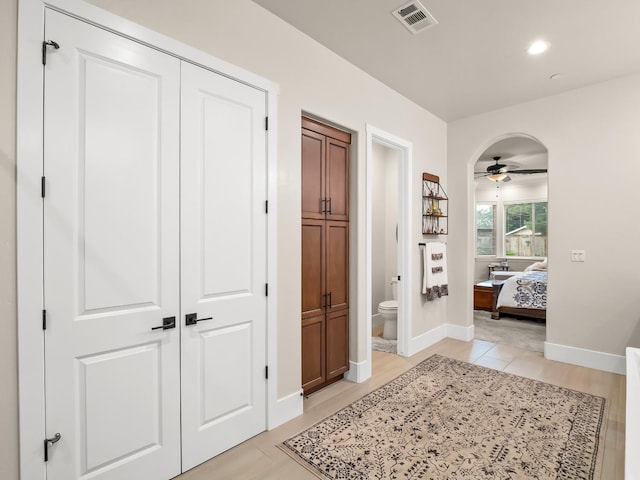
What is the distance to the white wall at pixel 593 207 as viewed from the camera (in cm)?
333

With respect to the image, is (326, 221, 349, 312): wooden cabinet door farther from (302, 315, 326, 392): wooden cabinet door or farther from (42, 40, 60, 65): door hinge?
(42, 40, 60, 65): door hinge

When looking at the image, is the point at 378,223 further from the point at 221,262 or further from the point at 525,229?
the point at 525,229

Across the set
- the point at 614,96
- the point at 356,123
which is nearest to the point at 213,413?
the point at 356,123

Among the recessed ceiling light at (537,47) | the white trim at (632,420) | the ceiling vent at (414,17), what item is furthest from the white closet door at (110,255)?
the recessed ceiling light at (537,47)

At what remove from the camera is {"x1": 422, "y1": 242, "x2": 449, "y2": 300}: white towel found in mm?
4016

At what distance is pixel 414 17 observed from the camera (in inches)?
94.7

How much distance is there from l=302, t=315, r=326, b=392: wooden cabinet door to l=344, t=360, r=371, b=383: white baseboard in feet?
1.15

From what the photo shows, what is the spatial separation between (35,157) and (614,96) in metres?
4.73

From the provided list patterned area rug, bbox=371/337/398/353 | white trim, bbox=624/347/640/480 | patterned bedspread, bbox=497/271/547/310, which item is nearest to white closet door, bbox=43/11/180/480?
white trim, bbox=624/347/640/480

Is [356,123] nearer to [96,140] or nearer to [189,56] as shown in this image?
[189,56]

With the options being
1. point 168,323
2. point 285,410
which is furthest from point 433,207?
point 168,323

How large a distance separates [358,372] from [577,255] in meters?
2.66

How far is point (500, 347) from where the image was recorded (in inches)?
163

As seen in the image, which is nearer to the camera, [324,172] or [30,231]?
[30,231]
